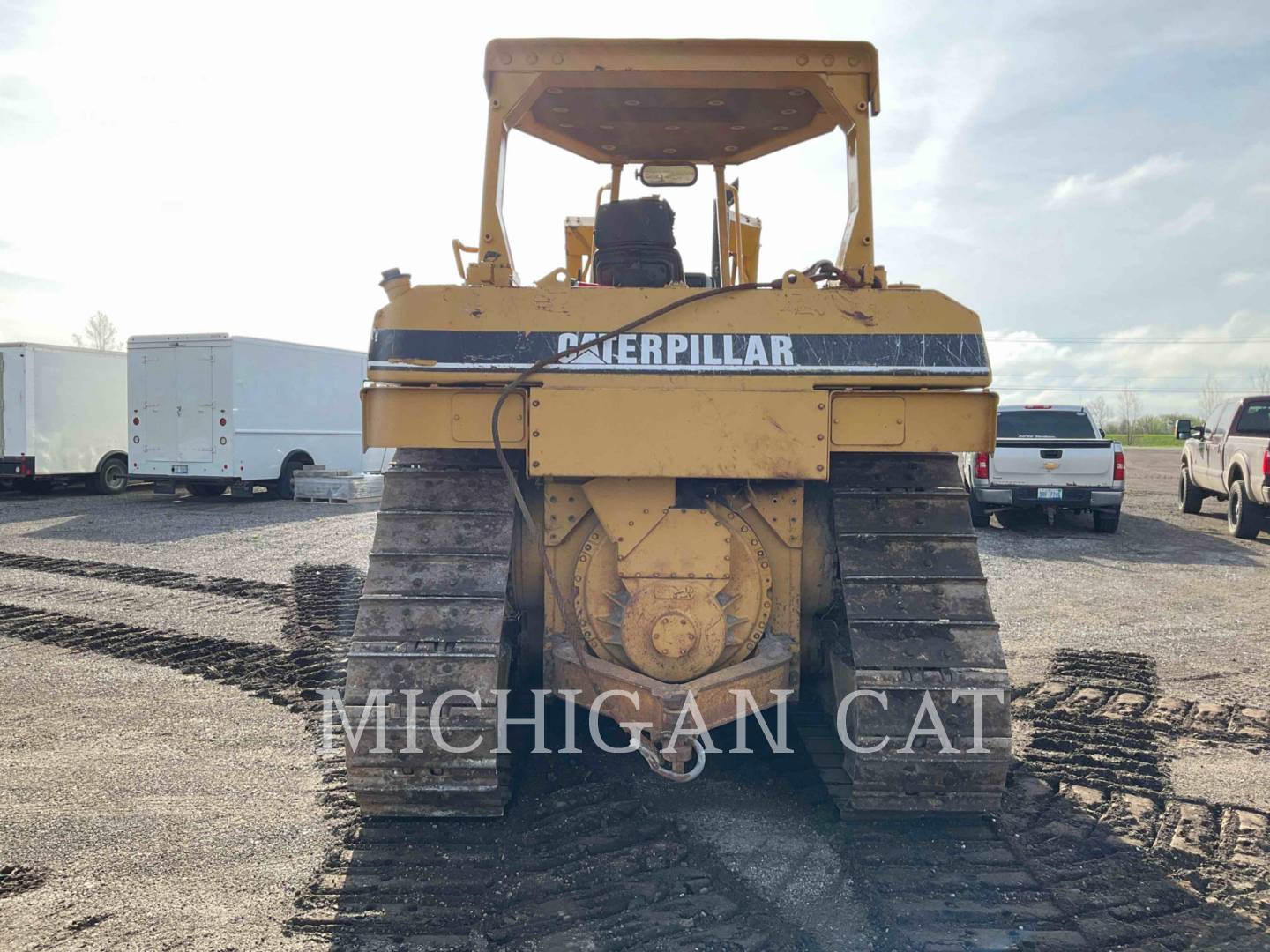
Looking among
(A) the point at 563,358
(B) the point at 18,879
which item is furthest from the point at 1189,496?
(B) the point at 18,879

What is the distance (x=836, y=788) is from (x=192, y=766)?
2988 mm

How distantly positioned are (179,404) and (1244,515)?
1664cm

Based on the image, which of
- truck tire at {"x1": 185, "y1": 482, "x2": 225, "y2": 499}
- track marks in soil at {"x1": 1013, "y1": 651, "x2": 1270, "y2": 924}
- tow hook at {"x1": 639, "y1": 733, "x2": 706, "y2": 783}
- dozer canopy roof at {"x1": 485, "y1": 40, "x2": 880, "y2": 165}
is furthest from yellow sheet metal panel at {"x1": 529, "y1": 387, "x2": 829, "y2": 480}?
truck tire at {"x1": 185, "y1": 482, "x2": 225, "y2": 499}

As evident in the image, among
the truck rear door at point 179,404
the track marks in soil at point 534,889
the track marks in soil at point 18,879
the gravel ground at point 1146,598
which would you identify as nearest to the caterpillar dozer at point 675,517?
the track marks in soil at point 534,889

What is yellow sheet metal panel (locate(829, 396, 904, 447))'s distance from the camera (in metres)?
3.68

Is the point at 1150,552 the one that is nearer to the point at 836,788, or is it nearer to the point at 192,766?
the point at 836,788

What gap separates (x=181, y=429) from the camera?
16625 millimetres

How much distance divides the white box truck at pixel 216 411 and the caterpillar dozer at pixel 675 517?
13.6 m

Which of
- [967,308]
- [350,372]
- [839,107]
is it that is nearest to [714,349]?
[967,308]

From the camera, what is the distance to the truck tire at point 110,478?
19.2 meters

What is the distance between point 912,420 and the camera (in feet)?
12.1

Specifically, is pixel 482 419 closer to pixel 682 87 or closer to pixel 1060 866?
pixel 682 87

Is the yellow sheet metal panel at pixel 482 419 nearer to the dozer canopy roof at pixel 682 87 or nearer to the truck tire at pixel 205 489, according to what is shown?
the dozer canopy roof at pixel 682 87

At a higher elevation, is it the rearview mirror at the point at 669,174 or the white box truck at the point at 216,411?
the rearview mirror at the point at 669,174
